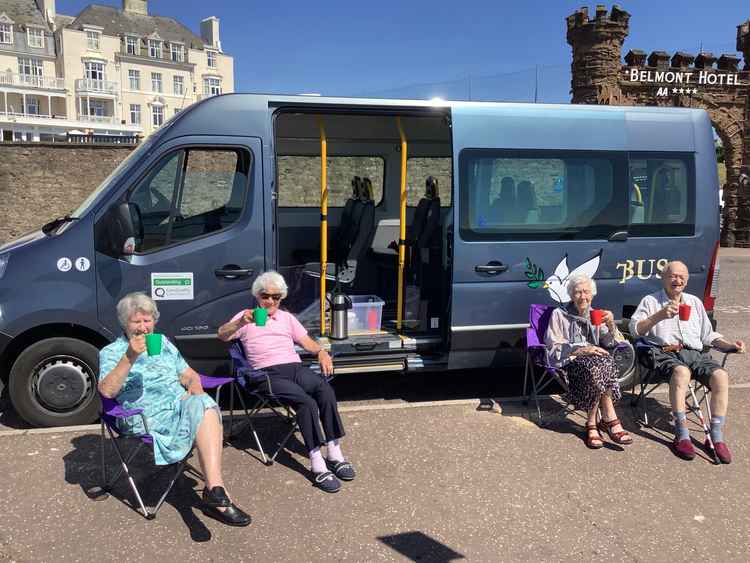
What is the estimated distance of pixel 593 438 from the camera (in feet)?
14.7

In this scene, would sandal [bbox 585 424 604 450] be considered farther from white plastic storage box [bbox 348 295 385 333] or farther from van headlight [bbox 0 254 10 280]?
van headlight [bbox 0 254 10 280]

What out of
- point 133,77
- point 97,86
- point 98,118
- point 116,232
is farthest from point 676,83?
point 133,77

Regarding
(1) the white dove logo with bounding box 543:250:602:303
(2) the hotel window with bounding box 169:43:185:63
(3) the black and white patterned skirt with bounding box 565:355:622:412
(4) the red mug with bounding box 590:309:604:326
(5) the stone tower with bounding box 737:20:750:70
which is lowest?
(3) the black and white patterned skirt with bounding box 565:355:622:412

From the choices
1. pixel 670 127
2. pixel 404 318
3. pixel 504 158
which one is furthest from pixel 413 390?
pixel 670 127

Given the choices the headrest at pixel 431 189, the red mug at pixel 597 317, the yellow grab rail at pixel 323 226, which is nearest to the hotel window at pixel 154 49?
the headrest at pixel 431 189

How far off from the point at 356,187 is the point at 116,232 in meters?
3.65

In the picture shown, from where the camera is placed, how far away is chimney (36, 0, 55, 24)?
2857 inches

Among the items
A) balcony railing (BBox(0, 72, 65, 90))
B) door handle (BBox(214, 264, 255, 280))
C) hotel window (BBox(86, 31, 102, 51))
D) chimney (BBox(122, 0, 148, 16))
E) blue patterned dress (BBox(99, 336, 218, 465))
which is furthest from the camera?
chimney (BBox(122, 0, 148, 16))

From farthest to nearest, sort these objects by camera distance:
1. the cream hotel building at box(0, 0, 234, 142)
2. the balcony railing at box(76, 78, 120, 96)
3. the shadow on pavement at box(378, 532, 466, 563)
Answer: the balcony railing at box(76, 78, 120, 96)
the cream hotel building at box(0, 0, 234, 142)
the shadow on pavement at box(378, 532, 466, 563)

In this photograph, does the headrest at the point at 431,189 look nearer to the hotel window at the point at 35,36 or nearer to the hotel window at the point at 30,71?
the hotel window at the point at 30,71

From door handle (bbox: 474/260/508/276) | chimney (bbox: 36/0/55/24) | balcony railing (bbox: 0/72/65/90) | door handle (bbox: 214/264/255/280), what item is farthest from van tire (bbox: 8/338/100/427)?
chimney (bbox: 36/0/55/24)

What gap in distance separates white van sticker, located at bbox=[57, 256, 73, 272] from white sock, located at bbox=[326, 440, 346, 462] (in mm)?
2237

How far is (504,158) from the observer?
17.5ft

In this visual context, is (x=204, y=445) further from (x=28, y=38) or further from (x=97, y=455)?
(x=28, y=38)
